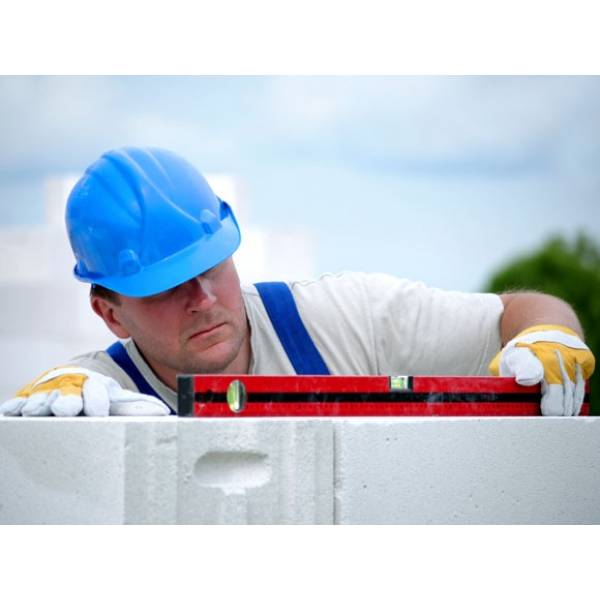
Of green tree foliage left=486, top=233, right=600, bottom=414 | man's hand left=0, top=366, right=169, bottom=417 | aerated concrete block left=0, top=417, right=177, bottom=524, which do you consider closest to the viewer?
aerated concrete block left=0, top=417, right=177, bottom=524

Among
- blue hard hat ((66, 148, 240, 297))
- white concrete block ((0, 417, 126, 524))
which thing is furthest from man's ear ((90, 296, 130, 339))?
white concrete block ((0, 417, 126, 524))

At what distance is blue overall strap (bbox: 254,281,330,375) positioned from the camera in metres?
4.60

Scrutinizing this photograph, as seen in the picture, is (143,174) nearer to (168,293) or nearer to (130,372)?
(168,293)

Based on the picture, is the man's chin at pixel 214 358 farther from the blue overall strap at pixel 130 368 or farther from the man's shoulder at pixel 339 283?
the man's shoulder at pixel 339 283

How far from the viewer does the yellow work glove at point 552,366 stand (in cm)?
359

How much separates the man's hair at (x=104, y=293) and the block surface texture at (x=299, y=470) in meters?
1.35

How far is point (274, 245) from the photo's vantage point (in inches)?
615

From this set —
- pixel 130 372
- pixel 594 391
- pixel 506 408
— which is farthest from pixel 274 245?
pixel 594 391

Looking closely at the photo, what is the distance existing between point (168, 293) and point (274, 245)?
11334 mm

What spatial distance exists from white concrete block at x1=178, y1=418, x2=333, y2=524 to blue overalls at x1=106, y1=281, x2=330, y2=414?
4.91 ft

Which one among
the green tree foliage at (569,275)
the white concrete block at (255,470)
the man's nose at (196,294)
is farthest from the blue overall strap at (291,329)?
the green tree foliage at (569,275)

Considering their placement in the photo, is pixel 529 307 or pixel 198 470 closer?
pixel 198 470

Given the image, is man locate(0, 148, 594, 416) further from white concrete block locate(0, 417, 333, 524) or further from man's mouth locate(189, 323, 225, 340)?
white concrete block locate(0, 417, 333, 524)

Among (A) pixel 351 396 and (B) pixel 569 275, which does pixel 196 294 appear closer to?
(A) pixel 351 396
